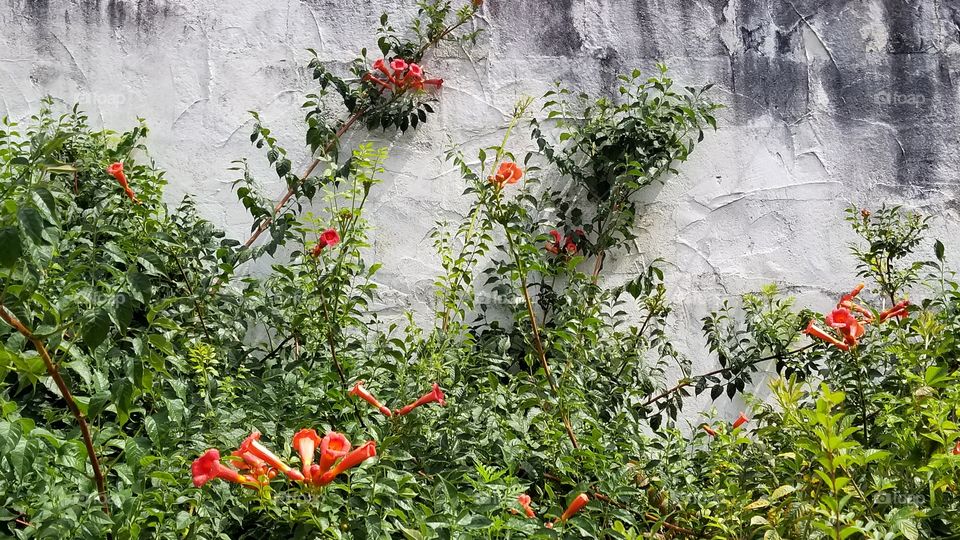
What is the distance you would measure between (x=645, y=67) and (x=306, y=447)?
262 centimetres

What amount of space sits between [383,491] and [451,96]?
7.30ft

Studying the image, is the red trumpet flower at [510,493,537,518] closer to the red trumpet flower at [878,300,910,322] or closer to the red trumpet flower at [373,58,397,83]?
the red trumpet flower at [878,300,910,322]

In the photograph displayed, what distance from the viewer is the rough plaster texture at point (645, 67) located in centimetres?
368

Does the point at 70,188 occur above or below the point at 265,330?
above

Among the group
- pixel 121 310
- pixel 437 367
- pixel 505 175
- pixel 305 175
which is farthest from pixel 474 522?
pixel 305 175

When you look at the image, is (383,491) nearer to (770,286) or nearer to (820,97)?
(770,286)

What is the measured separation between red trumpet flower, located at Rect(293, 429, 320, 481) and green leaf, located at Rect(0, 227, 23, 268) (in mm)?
685

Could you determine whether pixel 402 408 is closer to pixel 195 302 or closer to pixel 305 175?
pixel 195 302

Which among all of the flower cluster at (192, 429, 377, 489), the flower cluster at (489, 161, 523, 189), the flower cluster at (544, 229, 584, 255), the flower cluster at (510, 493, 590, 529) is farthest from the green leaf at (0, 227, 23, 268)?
the flower cluster at (544, 229, 584, 255)

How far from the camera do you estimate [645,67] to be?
12.5 ft

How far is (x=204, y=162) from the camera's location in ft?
12.1

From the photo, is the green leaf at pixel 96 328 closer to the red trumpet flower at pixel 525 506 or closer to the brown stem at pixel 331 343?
the red trumpet flower at pixel 525 506

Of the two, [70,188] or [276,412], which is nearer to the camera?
[276,412]

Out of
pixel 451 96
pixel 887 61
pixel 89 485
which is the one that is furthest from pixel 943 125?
pixel 89 485
